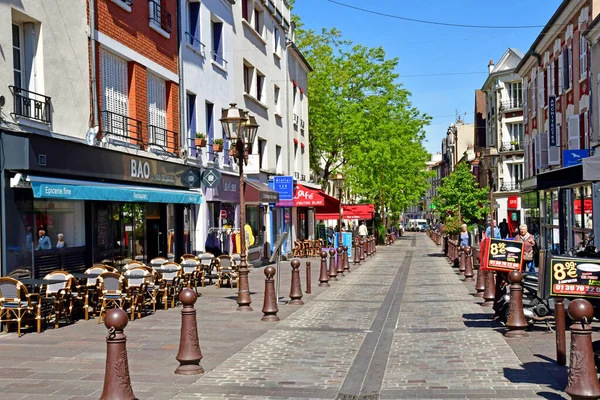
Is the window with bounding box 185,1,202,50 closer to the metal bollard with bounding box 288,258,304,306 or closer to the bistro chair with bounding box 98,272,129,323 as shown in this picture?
the metal bollard with bounding box 288,258,304,306

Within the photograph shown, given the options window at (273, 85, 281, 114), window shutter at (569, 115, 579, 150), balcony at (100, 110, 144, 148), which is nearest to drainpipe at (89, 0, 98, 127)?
balcony at (100, 110, 144, 148)

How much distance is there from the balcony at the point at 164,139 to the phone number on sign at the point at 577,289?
12.5 meters

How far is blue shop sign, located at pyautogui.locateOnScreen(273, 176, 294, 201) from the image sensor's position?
1211 inches

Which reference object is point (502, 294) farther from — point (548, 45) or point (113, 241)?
point (548, 45)

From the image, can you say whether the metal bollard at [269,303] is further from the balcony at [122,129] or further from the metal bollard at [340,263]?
the metal bollard at [340,263]

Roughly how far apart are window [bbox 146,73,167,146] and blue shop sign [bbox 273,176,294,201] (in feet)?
36.4

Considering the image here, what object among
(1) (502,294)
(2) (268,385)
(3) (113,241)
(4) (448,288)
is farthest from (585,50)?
(2) (268,385)

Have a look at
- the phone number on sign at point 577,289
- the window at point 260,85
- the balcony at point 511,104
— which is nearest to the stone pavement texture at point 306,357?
the phone number on sign at point 577,289

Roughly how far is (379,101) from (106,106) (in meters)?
31.4

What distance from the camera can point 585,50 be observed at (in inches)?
984

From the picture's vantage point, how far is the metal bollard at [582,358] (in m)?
6.11

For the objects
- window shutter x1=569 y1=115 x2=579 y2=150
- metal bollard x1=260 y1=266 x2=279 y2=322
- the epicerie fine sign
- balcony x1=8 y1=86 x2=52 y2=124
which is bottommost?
metal bollard x1=260 y1=266 x2=279 y2=322

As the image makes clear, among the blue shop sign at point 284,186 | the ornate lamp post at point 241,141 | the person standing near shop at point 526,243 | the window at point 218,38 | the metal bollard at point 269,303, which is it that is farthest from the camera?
the blue shop sign at point 284,186

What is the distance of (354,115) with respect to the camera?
146 ft
